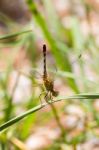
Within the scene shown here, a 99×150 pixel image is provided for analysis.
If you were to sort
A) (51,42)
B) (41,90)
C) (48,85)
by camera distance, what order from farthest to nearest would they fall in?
(51,42)
(41,90)
(48,85)

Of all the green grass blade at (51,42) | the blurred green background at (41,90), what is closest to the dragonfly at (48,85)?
the blurred green background at (41,90)

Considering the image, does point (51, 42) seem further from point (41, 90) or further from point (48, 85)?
point (48, 85)

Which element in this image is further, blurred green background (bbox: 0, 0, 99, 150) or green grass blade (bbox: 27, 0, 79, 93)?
green grass blade (bbox: 27, 0, 79, 93)

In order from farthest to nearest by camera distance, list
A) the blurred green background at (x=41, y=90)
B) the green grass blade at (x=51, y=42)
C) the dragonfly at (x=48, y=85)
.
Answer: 1. the green grass blade at (x=51, y=42)
2. the blurred green background at (x=41, y=90)
3. the dragonfly at (x=48, y=85)

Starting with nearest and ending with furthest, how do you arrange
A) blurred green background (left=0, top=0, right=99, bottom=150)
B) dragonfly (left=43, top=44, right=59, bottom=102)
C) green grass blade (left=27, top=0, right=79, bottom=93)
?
Result: dragonfly (left=43, top=44, right=59, bottom=102) → blurred green background (left=0, top=0, right=99, bottom=150) → green grass blade (left=27, top=0, right=79, bottom=93)

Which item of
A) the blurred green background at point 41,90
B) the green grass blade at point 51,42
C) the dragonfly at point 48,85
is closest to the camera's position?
the dragonfly at point 48,85

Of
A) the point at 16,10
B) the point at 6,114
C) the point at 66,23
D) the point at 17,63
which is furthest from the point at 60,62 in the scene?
the point at 16,10

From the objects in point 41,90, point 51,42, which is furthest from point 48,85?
point 51,42

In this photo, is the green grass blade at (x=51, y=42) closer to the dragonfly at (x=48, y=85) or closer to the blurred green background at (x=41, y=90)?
the blurred green background at (x=41, y=90)

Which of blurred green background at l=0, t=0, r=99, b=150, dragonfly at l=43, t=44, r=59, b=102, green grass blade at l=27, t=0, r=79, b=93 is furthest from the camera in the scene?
green grass blade at l=27, t=0, r=79, b=93

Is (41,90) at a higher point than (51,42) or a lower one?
lower

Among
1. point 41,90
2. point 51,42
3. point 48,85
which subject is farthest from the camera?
point 51,42

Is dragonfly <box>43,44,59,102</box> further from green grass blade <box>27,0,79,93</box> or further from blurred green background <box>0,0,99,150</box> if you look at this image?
green grass blade <box>27,0,79,93</box>

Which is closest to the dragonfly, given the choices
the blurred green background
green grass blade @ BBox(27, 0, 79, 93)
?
the blurred green background
